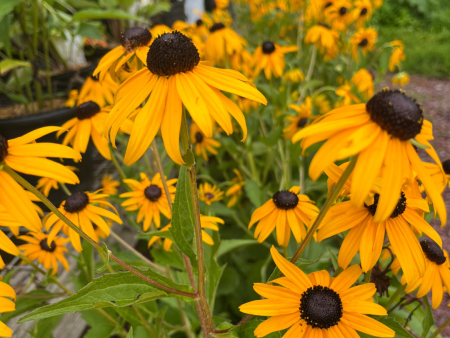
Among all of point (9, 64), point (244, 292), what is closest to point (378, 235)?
point (244, 292)

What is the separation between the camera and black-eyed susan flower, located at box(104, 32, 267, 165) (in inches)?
16.8

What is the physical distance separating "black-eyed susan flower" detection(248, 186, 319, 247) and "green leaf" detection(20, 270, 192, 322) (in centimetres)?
28

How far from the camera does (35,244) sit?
0.93m

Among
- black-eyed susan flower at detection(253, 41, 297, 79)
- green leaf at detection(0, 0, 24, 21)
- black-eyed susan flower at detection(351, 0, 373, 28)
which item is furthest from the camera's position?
black-eyed susan flower at detection(351, 0, 373, 28)

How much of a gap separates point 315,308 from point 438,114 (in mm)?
2475

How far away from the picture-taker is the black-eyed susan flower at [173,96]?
427 mm

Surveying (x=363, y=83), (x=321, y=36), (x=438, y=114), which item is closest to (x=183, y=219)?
(x=363, y=83)

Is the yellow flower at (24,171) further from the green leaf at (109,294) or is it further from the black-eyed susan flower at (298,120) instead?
the black-eyed susan flower at (298,120)

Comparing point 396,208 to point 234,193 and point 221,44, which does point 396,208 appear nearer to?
point 234,193

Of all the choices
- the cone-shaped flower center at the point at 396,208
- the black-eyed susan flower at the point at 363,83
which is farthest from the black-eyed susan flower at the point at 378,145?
the black-eyed susan flower at the point at 363,83

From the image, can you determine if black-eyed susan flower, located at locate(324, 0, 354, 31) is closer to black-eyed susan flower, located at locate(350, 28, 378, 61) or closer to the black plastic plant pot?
black-eyed susan flower, located at locate(350, 28, 378, 61)

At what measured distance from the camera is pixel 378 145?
377 mm

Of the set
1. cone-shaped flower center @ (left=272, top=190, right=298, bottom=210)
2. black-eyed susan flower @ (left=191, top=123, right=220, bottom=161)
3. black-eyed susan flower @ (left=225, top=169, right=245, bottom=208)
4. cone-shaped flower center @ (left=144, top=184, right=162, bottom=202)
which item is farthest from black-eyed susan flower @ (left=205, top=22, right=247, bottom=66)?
cone-shaped flower center @ (left=272, top=190, right=298, bottom=210)

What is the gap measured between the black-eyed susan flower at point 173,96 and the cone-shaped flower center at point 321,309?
0.27 meters
